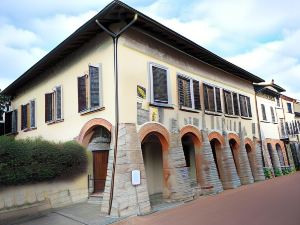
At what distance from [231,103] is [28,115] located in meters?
11.4

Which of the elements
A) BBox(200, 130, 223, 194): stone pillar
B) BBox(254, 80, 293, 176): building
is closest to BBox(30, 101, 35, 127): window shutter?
BBox(200, 130, 223, 194): stone pillar

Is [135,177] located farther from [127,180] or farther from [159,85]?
[159,85]

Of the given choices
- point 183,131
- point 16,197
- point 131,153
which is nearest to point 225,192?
point 183,131

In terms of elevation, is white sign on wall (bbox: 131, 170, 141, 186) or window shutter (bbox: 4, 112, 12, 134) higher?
window shutter (bbox: 4, 112, 12, 134)

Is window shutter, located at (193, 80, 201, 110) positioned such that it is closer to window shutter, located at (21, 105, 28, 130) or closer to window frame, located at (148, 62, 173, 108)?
window frame, located at (148, 62, 173, 108)

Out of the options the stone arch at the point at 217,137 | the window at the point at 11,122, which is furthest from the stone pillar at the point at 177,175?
the window at the point at 11,122

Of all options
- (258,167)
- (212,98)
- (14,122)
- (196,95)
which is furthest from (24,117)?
(258,167)

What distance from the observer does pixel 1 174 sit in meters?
8.28

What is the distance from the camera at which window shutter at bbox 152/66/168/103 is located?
1129 centimetres

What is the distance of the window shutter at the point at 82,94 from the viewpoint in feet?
37.4

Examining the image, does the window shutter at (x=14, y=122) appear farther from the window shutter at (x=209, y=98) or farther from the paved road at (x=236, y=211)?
the paved road at (x=236, y=211)

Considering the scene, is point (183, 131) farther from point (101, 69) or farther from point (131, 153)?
point (101, 69)

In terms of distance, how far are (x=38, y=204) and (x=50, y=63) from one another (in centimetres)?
683

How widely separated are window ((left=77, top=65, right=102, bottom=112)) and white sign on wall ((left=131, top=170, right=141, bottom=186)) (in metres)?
2.80
